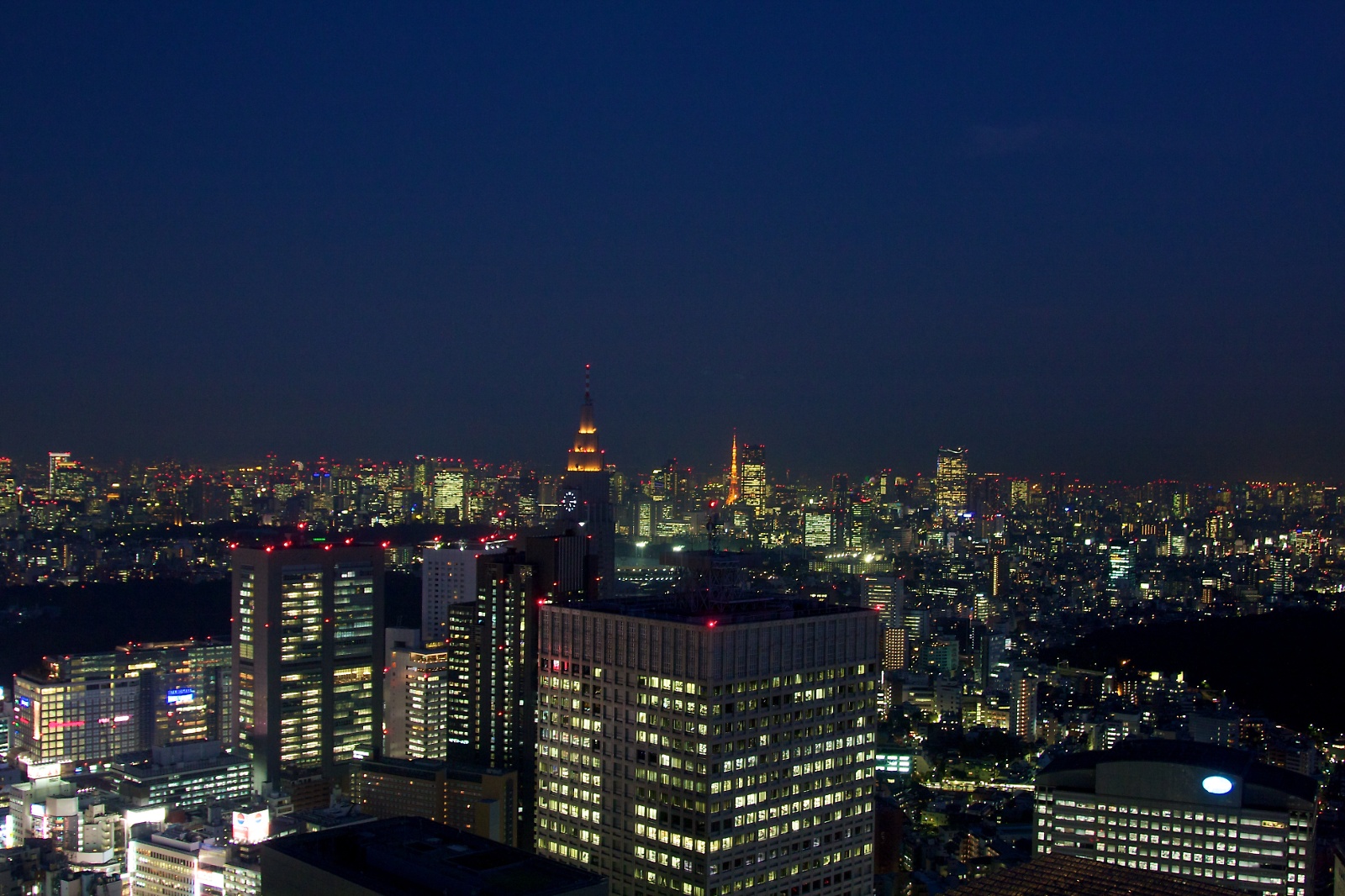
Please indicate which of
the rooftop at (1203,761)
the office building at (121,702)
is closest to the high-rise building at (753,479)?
the office building at (121,702)

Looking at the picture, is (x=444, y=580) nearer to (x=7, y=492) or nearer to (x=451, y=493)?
(x=451, y=493)

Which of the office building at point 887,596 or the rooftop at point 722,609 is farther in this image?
the office building at point 887,596

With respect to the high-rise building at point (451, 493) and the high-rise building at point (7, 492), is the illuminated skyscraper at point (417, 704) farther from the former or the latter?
the high-rise building at point (7, 492)

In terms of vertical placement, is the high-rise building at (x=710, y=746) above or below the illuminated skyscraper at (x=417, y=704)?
above

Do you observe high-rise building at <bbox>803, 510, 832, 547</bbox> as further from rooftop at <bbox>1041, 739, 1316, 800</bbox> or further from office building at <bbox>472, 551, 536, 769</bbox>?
rooftop at <bbox>1041, 739, 1316, 800</bbox>

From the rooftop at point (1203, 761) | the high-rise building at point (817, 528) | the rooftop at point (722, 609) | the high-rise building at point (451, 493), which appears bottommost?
the rooftop at point (1203, 761)

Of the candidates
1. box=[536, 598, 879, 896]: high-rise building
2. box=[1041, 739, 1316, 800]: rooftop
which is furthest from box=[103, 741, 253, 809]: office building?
box=[1041, 739, 1316, 800]: rooftop

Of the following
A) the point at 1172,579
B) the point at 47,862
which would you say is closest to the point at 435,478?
the point at 47,862
